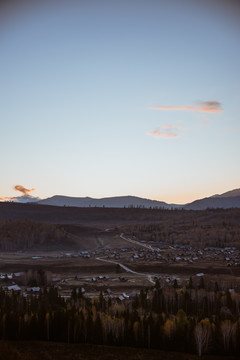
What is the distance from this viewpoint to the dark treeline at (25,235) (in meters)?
63.5

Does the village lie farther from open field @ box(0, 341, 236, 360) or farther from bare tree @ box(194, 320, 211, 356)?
open field @ box(0, 341, 236, 360)

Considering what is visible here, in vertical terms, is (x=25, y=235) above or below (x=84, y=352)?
above

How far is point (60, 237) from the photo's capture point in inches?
2657

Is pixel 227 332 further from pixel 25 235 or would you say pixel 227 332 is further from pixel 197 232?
pixel 197 232

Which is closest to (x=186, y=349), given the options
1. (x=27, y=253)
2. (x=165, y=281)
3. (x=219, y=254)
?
(x=165, y=281)

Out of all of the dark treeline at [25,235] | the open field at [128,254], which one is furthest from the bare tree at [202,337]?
the dark treeline at [25,235]

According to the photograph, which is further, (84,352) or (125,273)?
(125,273)

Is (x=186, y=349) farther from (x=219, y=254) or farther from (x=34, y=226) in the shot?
(x=34, y=226)

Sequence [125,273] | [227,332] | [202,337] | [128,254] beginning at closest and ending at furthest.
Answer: [202,337]
[227,332]
[125,273]
[128,254]

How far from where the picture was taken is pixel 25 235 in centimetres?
6575

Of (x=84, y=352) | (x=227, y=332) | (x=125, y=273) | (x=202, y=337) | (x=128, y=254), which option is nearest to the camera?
(x=84, y=352)

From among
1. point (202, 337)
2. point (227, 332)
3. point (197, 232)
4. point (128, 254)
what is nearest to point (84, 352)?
point (202, 337)

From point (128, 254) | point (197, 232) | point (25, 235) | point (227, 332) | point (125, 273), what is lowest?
point (125, 273)

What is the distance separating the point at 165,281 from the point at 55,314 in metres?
19.7
